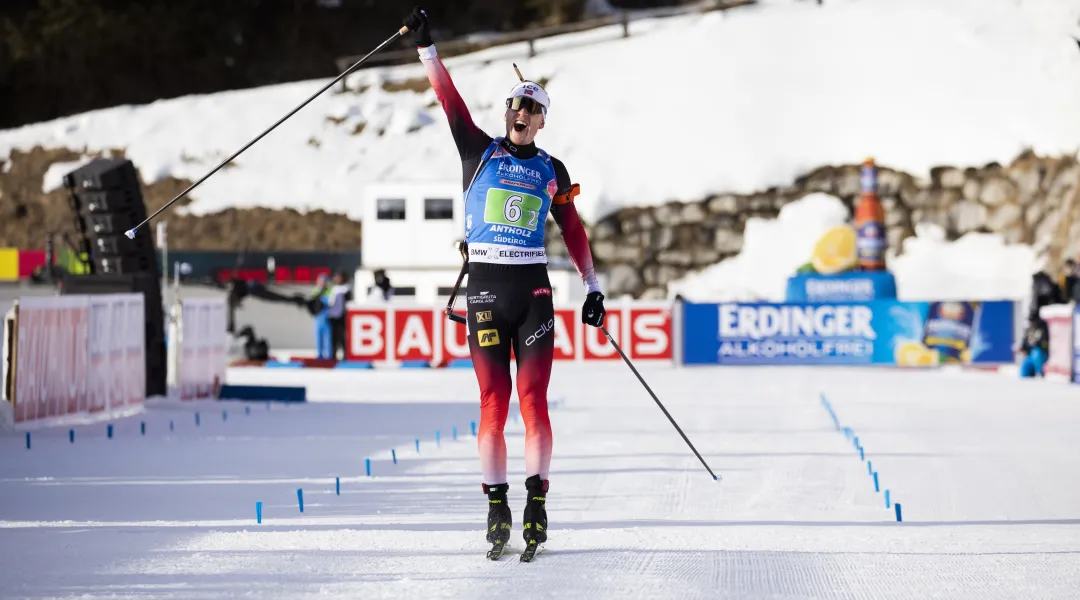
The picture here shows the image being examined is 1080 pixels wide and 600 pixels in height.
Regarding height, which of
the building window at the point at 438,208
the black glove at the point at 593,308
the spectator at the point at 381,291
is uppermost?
the building window at the point at 438,208

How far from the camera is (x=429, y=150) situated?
51.7 metres

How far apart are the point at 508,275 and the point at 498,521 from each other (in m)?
1.08

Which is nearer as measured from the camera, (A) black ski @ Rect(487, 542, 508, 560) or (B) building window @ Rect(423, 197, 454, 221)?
(A) black ski @ Rect(487, 542, 508, 560)

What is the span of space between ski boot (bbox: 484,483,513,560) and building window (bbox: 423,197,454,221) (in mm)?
35216

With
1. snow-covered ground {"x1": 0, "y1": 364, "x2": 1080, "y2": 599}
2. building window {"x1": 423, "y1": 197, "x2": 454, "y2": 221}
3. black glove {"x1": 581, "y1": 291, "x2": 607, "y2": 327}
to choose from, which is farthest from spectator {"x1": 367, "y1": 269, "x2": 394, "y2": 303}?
black glove {"x1": 581, "y1": 291, "x2": 607, "y2": 327}

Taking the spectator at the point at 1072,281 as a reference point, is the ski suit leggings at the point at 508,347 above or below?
below

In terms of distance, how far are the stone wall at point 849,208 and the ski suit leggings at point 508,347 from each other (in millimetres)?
39842

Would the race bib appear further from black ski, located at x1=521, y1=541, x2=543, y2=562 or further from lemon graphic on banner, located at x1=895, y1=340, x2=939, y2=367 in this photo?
lemon graphic on banner, located at x1=895, y1=340, x2=939, y2=367

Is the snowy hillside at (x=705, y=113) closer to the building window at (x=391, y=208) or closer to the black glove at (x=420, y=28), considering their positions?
the building window at (x=391, y=208)

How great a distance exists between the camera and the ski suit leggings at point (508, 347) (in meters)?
6.64

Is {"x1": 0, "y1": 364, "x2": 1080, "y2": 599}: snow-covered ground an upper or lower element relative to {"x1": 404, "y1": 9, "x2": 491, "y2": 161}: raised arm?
lower

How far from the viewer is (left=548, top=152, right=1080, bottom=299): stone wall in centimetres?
4534

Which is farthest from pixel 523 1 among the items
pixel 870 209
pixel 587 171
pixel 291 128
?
pixel 870 209

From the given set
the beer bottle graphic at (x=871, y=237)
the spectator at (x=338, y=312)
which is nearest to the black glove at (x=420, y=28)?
the spectator at (x=338, y=312)
